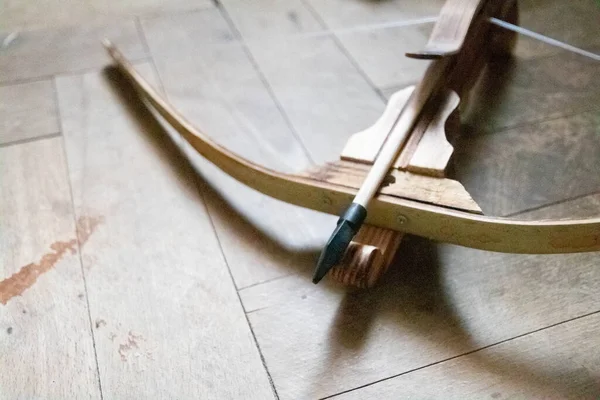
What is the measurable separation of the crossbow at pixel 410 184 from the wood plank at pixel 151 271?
0.09 metres

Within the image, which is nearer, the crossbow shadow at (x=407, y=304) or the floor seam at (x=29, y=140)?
the crossbow shadow at (x=407, y=304)

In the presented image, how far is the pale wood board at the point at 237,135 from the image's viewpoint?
873mm

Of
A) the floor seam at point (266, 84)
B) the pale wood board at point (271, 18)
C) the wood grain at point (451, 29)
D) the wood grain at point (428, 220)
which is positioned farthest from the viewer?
the pale wood board at point (271, 18)

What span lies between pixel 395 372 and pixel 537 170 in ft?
1.40

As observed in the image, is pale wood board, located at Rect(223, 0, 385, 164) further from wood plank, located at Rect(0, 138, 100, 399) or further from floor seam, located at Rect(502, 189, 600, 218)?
wood plank, located at Rect(0, 138, 100, 399)

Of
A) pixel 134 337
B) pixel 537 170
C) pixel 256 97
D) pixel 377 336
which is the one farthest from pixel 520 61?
pixel 134 337

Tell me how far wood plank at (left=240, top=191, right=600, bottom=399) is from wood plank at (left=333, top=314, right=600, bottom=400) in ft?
0.05

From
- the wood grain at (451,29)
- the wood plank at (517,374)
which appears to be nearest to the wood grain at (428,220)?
the wood plank at (517,374)

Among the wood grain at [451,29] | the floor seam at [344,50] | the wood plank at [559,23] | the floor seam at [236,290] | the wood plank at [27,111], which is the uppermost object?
the wood grain at [451,29]

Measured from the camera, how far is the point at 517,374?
28.2 inches

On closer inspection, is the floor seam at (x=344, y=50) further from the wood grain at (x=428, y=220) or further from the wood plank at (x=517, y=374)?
the wood plank at (x=517, y=374)

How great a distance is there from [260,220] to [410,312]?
0.87 feet

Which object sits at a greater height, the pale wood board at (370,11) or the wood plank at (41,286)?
the pale wood board at (370,11)

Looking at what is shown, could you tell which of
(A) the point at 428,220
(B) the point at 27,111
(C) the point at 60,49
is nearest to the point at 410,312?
(A) the point at 428,220
